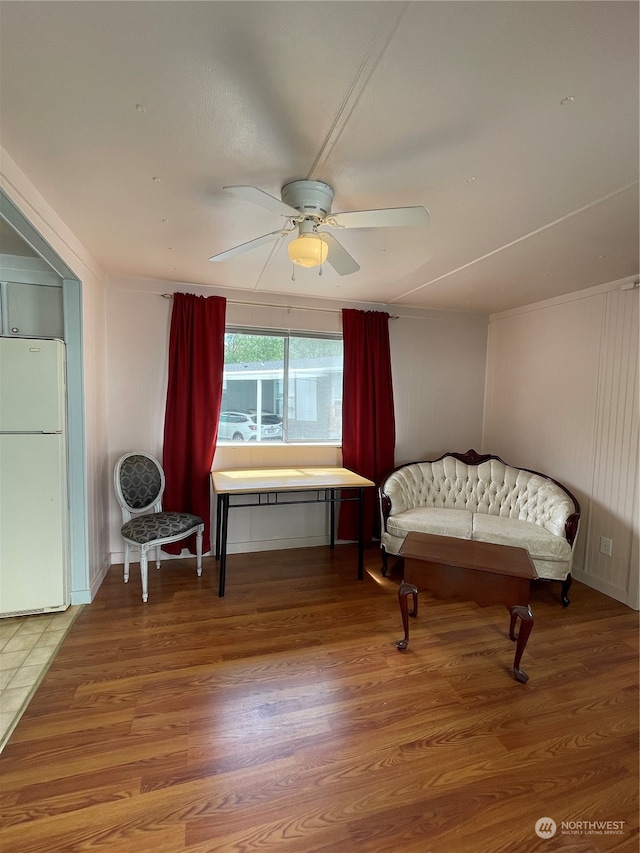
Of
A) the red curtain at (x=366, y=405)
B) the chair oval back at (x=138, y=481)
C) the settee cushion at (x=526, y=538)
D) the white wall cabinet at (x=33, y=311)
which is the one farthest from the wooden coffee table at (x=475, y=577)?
the white wall cabinet at (x=33, y=311)

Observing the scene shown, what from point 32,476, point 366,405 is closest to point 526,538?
point 366,405

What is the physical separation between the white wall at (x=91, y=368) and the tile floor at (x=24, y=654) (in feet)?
0.84

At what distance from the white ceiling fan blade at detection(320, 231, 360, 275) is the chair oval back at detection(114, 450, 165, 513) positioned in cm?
232

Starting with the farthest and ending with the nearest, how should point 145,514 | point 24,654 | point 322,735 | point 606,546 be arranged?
point 145,514, point 606,546, point 24,654, point 322,735

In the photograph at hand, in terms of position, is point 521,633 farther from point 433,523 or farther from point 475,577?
point 433,523

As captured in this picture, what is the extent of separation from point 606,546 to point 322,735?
2.84 metres

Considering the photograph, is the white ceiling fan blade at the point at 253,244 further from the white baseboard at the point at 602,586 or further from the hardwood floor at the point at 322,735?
the white baseboard at the point at 602,586

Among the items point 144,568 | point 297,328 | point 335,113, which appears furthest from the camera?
point 297,328

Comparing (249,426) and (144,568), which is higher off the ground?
(249,426)

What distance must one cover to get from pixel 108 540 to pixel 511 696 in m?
3.32

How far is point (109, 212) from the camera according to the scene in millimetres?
2146

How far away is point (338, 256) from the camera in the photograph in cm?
207

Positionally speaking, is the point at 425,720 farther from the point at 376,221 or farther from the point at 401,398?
the point at 401,398

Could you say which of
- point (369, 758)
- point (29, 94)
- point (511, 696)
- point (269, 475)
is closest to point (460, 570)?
point (511, 696)
